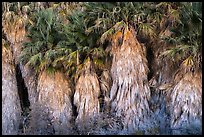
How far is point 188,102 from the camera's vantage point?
10.2 meters

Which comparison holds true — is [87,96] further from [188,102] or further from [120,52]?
[188,102]

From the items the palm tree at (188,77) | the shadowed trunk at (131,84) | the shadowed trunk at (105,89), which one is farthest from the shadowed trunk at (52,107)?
the palm tree at (188,77)

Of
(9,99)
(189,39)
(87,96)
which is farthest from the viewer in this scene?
(9,99)

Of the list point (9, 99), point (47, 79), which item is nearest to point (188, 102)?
point (47, 79)

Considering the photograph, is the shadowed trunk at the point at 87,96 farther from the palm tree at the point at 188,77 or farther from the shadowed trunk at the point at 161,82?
the palm tree at the point at 188,77

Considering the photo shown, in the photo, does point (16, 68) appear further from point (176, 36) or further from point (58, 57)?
point (176, 36)

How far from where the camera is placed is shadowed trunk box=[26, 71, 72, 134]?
38.3 ft

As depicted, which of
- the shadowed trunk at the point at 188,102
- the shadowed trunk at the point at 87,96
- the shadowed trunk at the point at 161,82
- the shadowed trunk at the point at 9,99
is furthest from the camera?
the shadowed trunk at the point at 9,99

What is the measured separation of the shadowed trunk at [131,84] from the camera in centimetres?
1121

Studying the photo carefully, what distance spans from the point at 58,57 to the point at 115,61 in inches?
68.1

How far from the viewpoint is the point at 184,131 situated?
10.5 m

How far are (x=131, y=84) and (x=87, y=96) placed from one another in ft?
4.45

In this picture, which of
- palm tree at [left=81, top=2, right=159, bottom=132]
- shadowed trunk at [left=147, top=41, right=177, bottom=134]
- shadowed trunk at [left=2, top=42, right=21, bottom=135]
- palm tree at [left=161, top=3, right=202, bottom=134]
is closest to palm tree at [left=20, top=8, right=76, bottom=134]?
shadowed trunk at [left=2, top=42, right=21, bottom=135]

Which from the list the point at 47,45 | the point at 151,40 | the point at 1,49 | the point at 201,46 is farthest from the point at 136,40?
the point at 1,49
